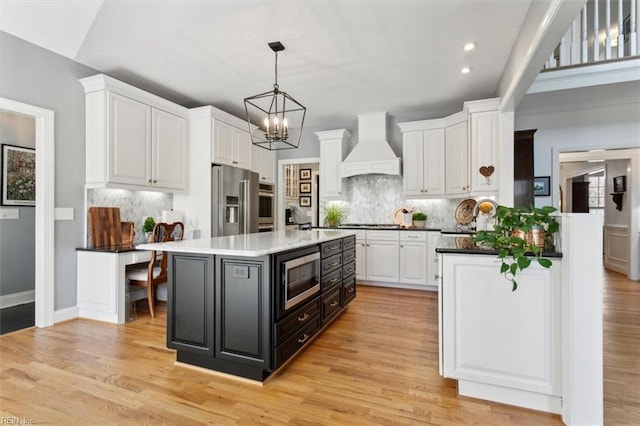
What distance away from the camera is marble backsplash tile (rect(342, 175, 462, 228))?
16.9ft

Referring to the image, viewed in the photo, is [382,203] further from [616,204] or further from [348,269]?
[616,204]

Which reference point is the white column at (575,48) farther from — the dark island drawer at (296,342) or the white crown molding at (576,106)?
the dark island drawer at (296,342)

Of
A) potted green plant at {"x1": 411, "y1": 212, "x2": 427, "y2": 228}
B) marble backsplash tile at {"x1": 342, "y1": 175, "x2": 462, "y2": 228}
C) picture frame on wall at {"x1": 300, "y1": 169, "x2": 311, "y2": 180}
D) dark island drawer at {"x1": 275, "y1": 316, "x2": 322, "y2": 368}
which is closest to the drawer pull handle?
dark island drawer at {"x1": 275, "y1": 316, "x2": 322, "y2": 368}

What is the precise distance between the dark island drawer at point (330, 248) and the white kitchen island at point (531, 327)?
3.73 ft

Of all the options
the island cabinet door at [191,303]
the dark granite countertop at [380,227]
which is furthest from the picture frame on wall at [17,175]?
the dark granite countertop at [380,227]

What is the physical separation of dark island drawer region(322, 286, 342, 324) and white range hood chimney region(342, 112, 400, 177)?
2464 millimetres

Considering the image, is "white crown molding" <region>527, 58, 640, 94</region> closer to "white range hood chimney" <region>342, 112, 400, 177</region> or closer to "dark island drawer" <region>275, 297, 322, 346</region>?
"white range hood chimney" <region>342, 112, 400, 177</region>

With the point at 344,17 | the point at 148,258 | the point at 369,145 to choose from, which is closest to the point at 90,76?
the point at 148,258

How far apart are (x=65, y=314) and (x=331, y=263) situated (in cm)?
288

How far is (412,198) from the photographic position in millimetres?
5090

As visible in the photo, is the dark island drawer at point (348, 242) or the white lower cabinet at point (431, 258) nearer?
the dark island drawer at point (348, 242)

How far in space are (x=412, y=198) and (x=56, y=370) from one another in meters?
4.62

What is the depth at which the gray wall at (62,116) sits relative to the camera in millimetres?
3014

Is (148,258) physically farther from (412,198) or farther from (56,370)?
(412,198)
